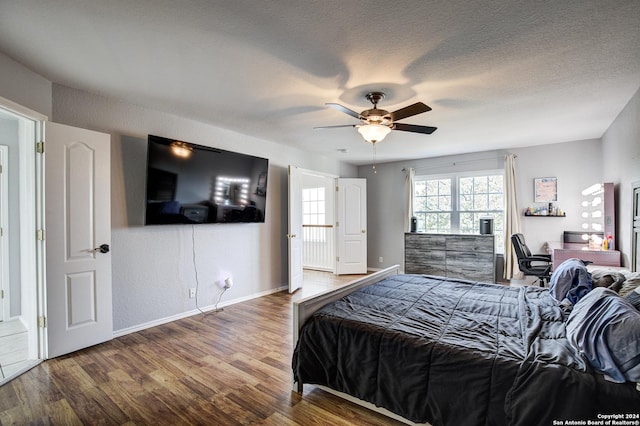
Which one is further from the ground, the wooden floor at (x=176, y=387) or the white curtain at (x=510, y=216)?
the white curtain at (x=510, y=216)

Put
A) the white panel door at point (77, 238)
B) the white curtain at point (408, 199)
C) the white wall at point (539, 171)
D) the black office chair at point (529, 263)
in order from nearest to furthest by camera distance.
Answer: the white panel door at point (77, 238), the black office chair at point (529, 263), the white wall at point (539, 171), the white curtain at point (408, 199)

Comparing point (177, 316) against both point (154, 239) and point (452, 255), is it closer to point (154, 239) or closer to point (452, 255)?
point (154, 239)

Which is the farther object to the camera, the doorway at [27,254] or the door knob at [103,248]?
the door knob at [103,248]

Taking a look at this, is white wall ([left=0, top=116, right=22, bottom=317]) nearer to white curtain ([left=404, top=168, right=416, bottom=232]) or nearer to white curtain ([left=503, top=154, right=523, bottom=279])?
white curtain ([left=404, top=168, right=416, bottom=232])

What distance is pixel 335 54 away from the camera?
218 centimetres

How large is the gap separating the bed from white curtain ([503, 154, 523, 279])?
281 centimetres

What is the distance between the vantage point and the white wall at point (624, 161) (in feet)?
9.48

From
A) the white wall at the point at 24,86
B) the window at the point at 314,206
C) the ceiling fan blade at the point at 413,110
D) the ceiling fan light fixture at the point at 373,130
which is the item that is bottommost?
the window at the point at 314,206

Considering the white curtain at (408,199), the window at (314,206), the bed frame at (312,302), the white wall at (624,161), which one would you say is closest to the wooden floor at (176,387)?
the bed frame at (312,302)

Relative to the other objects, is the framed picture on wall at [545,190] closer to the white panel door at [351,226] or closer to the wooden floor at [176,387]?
the white panel door at [351,226]

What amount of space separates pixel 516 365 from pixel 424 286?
1.48 m

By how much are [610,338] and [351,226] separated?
5.02 metres

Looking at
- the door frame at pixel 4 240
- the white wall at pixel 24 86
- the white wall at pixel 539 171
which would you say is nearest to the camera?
the white wall at pixel 24 86

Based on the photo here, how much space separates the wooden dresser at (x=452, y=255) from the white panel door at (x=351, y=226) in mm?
1016
